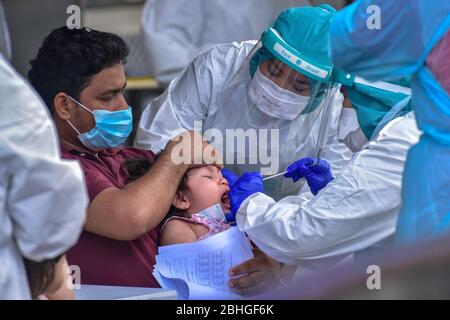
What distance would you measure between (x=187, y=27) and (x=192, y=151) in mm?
2488

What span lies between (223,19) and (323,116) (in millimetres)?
2216

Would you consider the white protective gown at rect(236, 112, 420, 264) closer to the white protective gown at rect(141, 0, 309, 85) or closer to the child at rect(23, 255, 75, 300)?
the child at rect(23, 255, 75, 300)

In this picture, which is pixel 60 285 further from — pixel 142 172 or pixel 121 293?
pixel 142 172

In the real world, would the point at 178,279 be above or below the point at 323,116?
below

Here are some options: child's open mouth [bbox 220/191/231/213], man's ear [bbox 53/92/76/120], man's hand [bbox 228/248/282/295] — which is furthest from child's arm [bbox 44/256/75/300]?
child's open mouth [bbox 220/191/231/213]

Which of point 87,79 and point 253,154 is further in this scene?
point 253,154

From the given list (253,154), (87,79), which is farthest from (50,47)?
(253,154)

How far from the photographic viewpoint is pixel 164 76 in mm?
4980

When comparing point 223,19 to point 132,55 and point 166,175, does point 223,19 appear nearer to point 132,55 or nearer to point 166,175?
point 132,55

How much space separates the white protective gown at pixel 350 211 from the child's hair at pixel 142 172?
31 centimetres

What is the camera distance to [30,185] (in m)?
1.61

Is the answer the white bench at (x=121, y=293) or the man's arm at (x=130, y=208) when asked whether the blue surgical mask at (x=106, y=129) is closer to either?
the man's arm at (x=130, y=208)

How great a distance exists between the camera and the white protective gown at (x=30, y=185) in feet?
5.25
